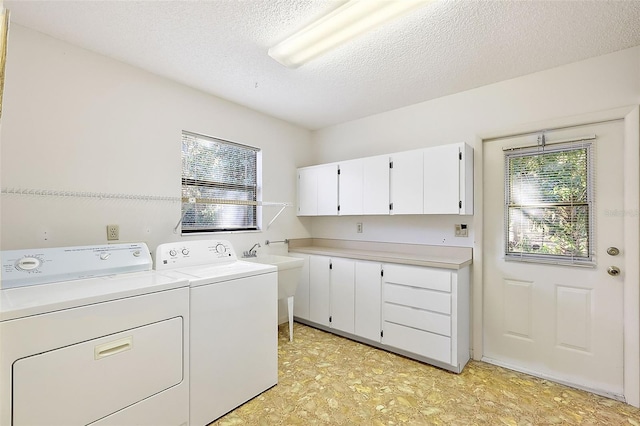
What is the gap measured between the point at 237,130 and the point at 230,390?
95.0 inches

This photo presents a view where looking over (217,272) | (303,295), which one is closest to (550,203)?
(303,295)

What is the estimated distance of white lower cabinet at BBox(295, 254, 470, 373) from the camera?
245 centimetres

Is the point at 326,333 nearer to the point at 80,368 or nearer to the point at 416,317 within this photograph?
the point at 416,317

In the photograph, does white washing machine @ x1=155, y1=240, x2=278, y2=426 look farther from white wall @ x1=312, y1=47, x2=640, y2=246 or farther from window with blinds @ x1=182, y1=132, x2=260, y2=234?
white wall @ x1=312, y1=47, x2=640, y2=246

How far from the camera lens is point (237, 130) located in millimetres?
3158

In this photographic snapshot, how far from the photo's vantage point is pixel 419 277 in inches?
103

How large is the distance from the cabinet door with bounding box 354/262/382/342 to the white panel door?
976 millimetres

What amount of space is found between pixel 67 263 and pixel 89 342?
2.10ft

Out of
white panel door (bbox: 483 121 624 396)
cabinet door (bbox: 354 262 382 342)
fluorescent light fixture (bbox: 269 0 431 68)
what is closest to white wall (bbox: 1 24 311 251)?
fluorescent light fixture (bbox: 269 0 431 68)

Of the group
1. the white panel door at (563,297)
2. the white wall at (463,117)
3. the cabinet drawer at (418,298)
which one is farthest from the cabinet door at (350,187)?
the white panel door at (563,297)

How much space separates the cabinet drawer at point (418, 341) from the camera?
2.46 meters

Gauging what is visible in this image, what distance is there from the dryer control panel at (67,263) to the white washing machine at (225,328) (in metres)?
0.19

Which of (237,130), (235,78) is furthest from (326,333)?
(235,78)

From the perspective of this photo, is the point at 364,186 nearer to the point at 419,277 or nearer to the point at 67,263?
the point at 419,277
